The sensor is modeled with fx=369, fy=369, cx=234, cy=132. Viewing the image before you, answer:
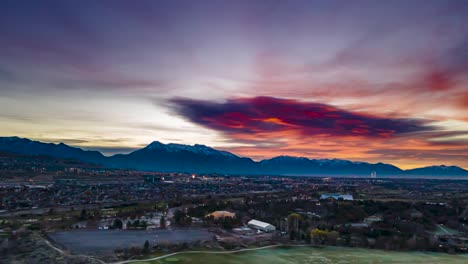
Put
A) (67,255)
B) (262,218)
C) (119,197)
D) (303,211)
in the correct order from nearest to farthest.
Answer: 1. (67,255)
2. (262,218)
3. (303,211)
4. (119,197)

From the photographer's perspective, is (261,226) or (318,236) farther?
(261,226)

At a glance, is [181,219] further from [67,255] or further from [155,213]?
[67,255]

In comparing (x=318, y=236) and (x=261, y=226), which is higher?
(x=261, y=226)

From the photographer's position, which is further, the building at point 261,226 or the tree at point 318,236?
the building at point 261,226

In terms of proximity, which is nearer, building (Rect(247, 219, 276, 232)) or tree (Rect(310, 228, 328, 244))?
tree (Rect(310, 228, 328, 244))

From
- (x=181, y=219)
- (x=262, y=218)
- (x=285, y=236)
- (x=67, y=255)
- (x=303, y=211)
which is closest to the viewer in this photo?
(x=67, y=255)

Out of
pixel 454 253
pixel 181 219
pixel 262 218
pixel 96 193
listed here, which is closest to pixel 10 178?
pixel 96 193

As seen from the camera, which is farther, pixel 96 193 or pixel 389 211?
pixel 96 193
